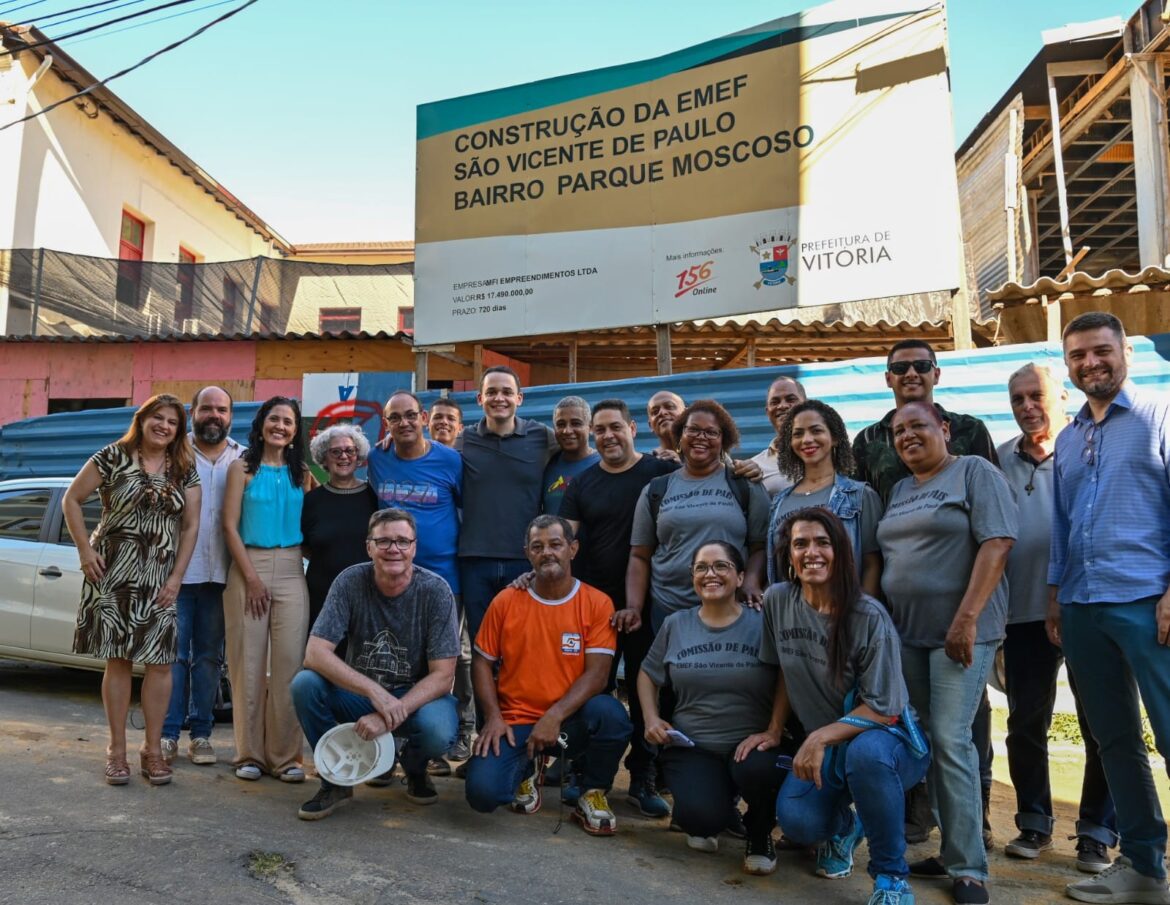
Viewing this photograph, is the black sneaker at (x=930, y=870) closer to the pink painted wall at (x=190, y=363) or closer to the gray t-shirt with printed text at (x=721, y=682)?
the gray t-shirt with printed text at (x=721, y=682)

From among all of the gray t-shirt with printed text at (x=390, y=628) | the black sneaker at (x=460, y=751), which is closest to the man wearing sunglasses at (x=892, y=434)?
the gray t-shirt with printed text at (x=390, y=628)

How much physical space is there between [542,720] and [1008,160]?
1128 centimetres

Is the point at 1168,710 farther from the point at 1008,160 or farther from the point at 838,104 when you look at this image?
the point at 1008,160

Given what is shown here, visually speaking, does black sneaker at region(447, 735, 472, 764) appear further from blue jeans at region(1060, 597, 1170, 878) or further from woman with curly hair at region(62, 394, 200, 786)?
blue jeans at region(1060, 597, 1170, 878)

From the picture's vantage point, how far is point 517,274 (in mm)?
8336

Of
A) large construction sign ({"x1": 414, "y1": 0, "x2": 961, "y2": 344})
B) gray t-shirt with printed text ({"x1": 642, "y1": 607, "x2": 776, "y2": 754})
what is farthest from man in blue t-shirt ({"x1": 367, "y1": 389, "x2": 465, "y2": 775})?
large construction sign ({"x1": 414, "y1": 0, "x2": 961, "y2": 344})

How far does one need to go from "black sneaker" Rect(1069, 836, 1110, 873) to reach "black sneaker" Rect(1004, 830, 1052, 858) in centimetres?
15

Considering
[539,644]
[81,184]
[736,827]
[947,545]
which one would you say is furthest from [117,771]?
[81,184]

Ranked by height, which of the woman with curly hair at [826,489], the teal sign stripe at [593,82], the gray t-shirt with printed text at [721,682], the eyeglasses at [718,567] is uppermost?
the teal sign stripe at [593,82]

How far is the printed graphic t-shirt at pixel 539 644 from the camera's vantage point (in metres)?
4.18

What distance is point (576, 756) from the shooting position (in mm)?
4160

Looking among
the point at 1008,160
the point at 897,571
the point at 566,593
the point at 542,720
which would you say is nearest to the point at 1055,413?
the point at 897,571

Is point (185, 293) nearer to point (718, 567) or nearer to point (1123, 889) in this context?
point (718, 567)

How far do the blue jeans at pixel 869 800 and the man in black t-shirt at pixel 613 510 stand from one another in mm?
1161
